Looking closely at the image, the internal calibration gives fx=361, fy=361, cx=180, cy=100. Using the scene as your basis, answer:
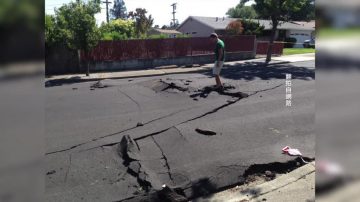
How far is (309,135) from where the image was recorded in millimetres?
6781

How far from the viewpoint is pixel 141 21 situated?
44.9 m

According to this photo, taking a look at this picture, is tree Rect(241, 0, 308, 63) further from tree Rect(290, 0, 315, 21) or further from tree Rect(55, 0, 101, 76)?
tree Rect(55, 0, 101, 76)

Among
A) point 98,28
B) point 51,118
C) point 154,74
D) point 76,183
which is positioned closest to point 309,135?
point 76,183

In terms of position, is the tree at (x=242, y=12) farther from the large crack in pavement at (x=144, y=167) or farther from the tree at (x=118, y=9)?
the large crack in pavement at (x=144, y=167)

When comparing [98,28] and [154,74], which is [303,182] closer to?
[154,74]

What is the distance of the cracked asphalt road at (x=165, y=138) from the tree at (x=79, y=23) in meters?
6.41

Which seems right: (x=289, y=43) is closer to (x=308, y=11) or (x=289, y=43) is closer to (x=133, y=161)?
(x=308, y=11)

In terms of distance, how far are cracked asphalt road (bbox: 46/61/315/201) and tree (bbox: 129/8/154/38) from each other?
100ft

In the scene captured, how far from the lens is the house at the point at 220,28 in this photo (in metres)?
43.7

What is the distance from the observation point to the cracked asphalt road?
4.75 m

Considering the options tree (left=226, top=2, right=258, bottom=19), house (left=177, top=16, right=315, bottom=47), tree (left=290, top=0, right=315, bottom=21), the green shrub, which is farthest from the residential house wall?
tree (left=226, top=2, right=258, bottom=19)

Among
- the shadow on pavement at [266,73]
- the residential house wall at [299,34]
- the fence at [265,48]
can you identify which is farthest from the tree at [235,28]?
the residential house wall at [299,34]

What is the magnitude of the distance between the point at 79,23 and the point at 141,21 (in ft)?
93.3

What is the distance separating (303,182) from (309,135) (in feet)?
7.47
